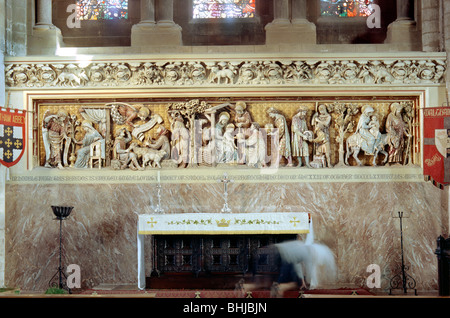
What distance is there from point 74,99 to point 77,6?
2286mm

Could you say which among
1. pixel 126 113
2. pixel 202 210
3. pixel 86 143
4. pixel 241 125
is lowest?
pixel 202 210

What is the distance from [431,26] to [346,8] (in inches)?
73.4

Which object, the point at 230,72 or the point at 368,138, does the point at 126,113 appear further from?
the point at 368,138

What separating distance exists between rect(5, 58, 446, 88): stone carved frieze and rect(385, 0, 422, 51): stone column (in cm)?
67

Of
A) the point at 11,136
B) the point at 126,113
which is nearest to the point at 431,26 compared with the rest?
the point at 126,113

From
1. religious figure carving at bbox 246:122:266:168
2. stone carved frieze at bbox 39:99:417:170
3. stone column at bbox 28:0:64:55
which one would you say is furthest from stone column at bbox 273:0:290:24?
stone column at bbox 28:0:64:55

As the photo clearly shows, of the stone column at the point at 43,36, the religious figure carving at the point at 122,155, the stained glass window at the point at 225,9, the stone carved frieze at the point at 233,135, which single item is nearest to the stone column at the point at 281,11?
the stained glass window at the point at 225,9

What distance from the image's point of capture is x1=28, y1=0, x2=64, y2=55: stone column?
1166cm

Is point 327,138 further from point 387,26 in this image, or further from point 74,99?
point 74,99

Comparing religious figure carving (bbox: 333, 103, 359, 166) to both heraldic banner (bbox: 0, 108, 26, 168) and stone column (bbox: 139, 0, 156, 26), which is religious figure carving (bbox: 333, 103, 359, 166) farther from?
heraldic banner (bbox: 0, 108, 26, 168)

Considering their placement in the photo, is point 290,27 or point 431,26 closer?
point 431,26

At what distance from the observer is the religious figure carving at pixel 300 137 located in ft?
36.7

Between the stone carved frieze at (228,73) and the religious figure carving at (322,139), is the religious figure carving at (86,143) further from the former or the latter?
the religious figure carving at (322,139)

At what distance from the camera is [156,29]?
1168 cm
